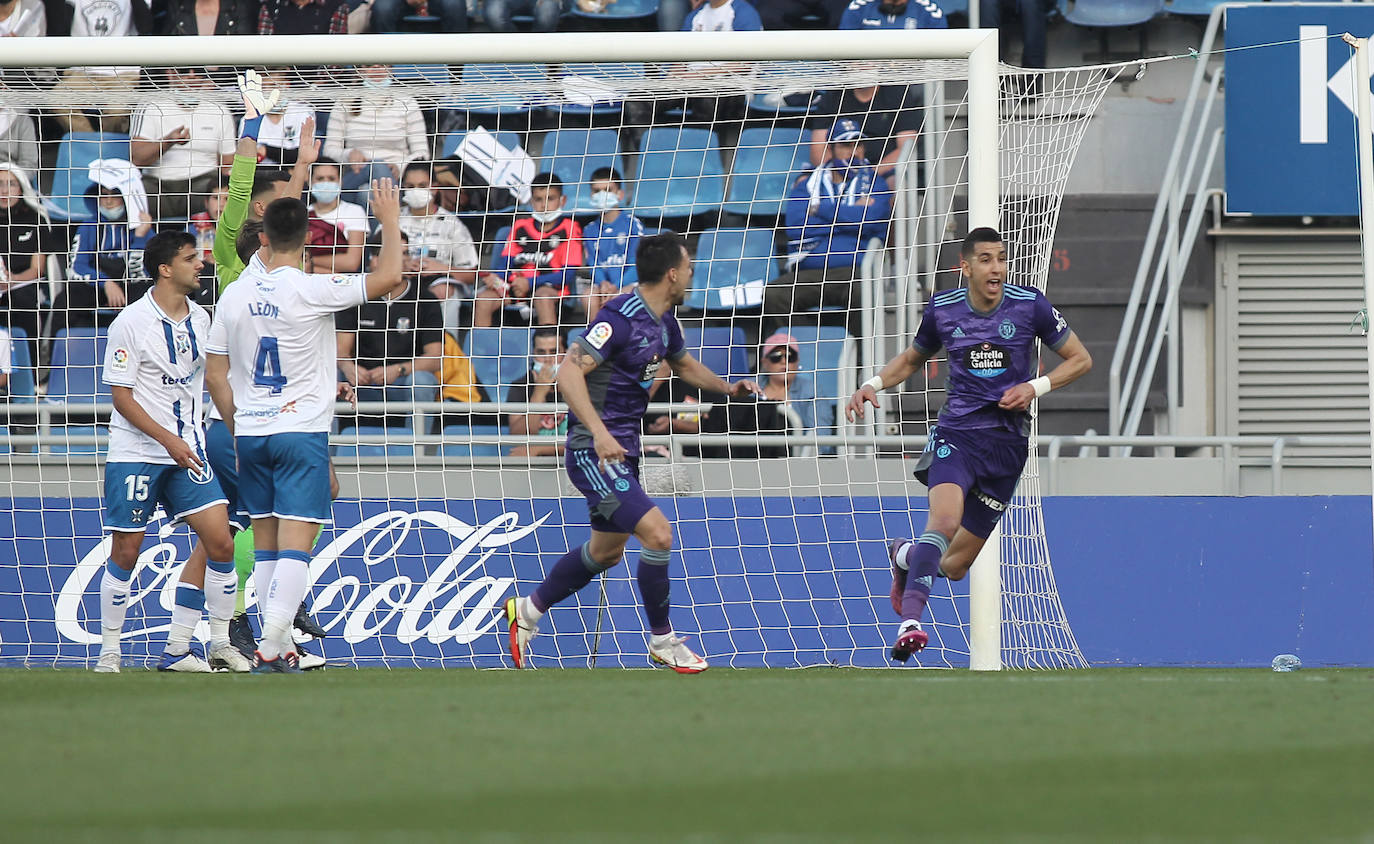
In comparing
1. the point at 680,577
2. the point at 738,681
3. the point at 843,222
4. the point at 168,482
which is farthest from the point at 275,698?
the point at 843,222

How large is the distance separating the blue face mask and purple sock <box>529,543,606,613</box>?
4333 millimetres

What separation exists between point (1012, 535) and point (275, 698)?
493cm

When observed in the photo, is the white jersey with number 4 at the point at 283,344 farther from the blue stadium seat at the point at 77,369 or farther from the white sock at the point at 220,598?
the blue stadium seat at the point at 77,369

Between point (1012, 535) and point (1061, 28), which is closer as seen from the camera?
point (1012, 535)

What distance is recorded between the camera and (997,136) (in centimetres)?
830

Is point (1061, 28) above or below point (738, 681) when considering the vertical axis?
above

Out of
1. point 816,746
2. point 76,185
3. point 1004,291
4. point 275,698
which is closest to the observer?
point 816,746

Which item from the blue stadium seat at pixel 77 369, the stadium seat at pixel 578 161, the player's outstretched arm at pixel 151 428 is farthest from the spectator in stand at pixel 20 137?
the player's outstretched arm at pixel 151 428

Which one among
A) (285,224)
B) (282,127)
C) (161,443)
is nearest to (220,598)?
(161,443)

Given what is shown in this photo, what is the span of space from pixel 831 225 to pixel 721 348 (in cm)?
105

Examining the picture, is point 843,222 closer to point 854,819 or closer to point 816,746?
point 816,746

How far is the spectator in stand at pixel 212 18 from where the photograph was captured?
13.5 m

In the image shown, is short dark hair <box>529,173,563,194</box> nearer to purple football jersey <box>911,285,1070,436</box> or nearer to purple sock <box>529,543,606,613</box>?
purple sock <box>529,543,606,613</box>

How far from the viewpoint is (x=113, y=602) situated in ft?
25.6
